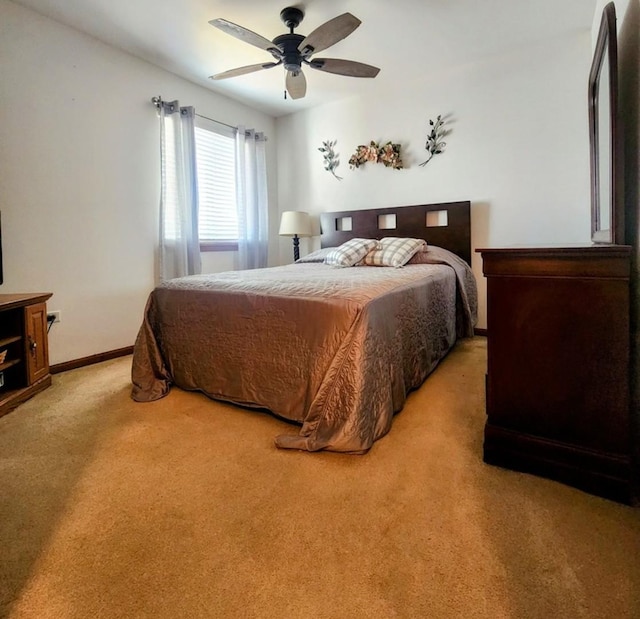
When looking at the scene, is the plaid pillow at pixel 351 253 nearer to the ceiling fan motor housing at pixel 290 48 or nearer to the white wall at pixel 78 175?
the ceiling fan motor housing at pixel 290 48

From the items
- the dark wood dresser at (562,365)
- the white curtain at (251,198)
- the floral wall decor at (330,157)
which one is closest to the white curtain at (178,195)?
the white curtain at (251,198)

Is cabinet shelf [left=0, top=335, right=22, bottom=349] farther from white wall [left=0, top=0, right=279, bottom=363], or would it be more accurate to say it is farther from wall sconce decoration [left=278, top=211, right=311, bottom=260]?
wall sconce decoration [left=278, top=211, right=311, bottom=260]

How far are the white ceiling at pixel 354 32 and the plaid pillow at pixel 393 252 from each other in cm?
158

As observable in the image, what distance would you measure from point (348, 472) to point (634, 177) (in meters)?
1.60

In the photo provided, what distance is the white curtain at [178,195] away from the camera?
3365mm

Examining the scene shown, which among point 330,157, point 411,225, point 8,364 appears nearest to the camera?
point 8,364

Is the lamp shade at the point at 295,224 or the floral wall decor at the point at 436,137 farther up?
the floral wall decor at the point at 436,137

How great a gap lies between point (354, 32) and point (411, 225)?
1.68 m

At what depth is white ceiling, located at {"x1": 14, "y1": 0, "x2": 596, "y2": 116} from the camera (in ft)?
8.05

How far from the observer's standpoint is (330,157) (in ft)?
13.9

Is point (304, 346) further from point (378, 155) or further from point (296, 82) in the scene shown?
point (378, 155)

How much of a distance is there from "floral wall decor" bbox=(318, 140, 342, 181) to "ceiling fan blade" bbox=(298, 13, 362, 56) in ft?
5.90

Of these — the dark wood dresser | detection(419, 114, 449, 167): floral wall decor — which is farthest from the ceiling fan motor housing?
the dark wood dresser

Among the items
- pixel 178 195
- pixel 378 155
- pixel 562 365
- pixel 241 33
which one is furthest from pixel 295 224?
pixel 562 365
